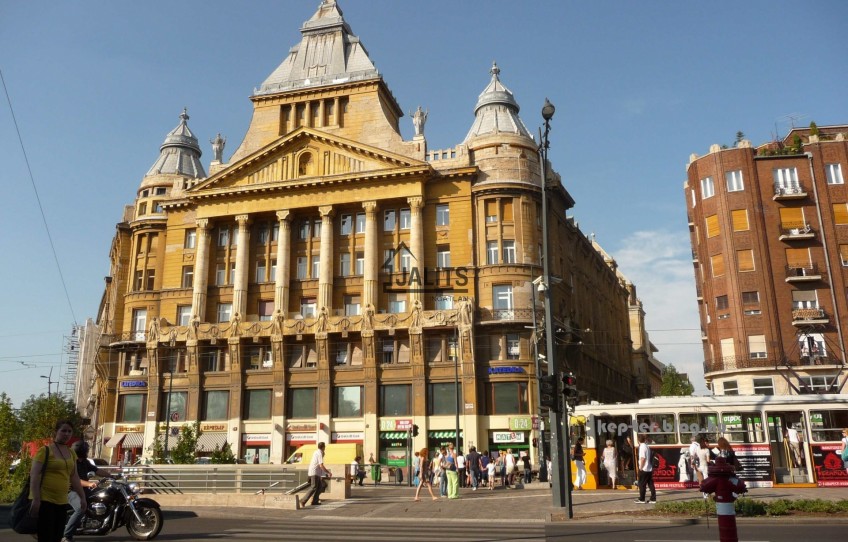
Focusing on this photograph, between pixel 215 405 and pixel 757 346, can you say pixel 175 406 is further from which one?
pixel 757 346

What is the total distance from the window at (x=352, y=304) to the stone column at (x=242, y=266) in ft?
24.3

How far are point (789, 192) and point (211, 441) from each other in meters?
42.4

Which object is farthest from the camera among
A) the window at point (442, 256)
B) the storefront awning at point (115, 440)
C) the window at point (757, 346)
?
the storefront awning at point (115, 440)

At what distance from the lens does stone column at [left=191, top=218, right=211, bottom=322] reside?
49.5 metres

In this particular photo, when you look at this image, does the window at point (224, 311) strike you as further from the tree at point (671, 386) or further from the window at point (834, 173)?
the tree at point (671, 386)

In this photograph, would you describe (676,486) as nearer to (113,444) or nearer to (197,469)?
(197,469)

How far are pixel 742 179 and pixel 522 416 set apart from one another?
2189 centimetres

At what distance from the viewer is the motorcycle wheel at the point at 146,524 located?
13148 millimetres

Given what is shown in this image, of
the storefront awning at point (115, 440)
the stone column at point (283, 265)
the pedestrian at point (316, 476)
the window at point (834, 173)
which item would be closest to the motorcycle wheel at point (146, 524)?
the pedestrian at point (316, 476)

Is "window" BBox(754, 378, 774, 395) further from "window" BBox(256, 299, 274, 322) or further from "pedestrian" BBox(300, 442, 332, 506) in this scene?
"window" BBox(256, 299, 274, 322)

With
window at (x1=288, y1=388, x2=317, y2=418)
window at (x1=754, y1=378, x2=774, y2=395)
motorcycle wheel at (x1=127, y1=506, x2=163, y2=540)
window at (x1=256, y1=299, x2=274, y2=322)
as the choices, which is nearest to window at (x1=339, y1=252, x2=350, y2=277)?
window at (x1=256, y1=299, x2=274, y2=322)

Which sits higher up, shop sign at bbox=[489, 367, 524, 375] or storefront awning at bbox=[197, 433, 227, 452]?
shop sign at bbox=[489, 367, 524, 375]

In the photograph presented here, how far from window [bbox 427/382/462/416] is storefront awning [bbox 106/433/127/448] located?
74.6 feet

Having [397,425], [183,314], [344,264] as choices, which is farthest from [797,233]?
[183,314]
